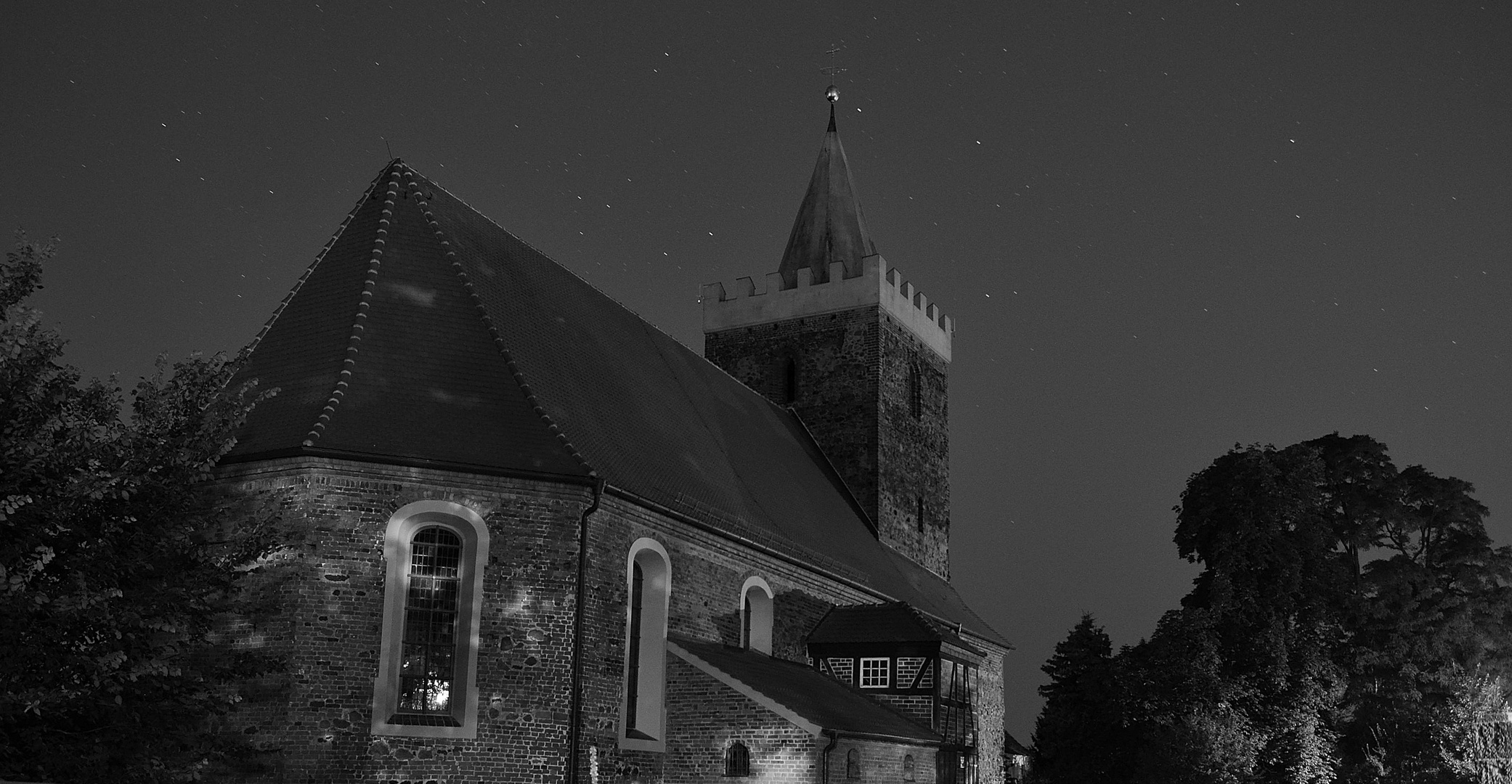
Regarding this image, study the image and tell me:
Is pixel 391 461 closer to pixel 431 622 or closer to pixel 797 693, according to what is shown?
pixel 431 622

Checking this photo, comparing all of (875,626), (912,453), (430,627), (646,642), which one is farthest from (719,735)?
(912,453)

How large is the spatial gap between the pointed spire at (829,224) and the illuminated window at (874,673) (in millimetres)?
13499

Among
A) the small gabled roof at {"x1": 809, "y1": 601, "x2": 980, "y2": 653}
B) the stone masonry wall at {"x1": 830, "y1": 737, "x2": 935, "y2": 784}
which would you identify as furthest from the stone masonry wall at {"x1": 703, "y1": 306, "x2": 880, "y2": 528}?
the stone masonry wall at {"x1": 830, "y1": 737, "x2": 935, "y2": 784}

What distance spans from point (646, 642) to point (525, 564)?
3111 millimetres

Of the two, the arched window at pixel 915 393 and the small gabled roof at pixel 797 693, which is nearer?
the small gabled roof at pixel 797 693

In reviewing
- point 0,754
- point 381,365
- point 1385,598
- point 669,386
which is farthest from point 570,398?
point 1385,598

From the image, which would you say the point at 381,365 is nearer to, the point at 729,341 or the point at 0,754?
the point at 0,754

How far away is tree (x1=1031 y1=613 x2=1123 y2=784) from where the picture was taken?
35906mm

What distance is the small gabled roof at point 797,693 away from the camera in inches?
743

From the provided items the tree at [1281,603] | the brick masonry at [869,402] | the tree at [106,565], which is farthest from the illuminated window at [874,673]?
the tree at [106,565]

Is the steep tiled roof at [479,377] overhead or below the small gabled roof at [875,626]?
overhead

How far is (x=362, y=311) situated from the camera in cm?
1820

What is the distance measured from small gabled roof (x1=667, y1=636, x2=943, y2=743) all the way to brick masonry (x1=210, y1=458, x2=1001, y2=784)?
398 mm

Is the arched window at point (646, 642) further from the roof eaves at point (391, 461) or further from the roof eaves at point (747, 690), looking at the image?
the roof eaves at point (391, 461)
